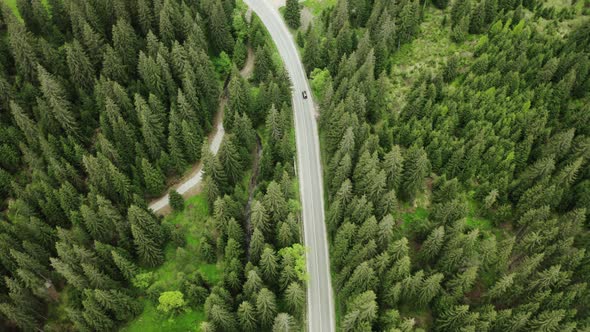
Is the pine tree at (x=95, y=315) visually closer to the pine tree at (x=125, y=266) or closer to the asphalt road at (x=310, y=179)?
the pine tree at (x=125, y=266)

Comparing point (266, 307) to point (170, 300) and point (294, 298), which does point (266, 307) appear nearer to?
point (294, 298)

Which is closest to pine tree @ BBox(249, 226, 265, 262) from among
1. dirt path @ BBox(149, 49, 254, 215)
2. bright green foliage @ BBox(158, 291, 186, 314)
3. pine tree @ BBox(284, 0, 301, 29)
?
bright green foliage @ BBox(158, 291, 186, 314)

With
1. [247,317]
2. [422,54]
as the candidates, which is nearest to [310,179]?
[247,317]

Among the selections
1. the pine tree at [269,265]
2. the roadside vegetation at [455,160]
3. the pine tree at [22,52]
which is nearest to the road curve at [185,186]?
the roadside vegetation at [455,160]

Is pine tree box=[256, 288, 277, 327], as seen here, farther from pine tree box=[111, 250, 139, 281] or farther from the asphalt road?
pine tree box=[111, 250, 139, 281]

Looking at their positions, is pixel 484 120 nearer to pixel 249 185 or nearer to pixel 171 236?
pixel 249 185
